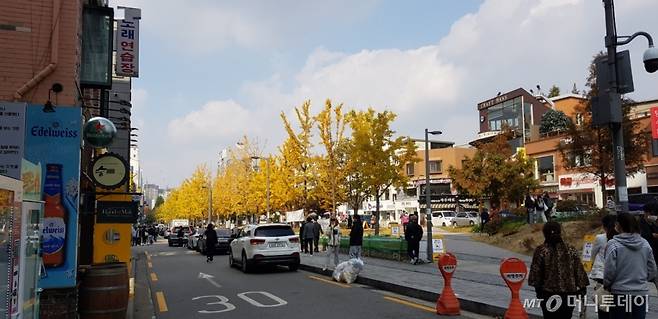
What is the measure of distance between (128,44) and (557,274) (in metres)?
13.3

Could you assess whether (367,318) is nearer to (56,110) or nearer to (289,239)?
(56,110)

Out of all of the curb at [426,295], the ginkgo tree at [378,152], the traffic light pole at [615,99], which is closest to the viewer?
the traffic light pole at [615,99]

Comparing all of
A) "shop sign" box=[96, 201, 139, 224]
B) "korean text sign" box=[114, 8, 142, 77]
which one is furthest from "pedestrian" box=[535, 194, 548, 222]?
"shop sign" box=[96, 201, 139, 224]

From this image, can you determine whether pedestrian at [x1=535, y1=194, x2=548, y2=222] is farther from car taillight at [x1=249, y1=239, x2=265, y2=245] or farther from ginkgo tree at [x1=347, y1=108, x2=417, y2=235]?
car taillight at [x1=249, y1=239, x2=265, y2=245]

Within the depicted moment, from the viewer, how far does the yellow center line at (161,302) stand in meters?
11.4

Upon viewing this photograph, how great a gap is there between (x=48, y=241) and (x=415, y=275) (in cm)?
979

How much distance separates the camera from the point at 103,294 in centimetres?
879

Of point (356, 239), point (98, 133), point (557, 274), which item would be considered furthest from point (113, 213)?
point (557, 274)

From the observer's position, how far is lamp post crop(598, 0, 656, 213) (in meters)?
8.84

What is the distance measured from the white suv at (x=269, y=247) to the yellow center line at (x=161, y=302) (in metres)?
4.28

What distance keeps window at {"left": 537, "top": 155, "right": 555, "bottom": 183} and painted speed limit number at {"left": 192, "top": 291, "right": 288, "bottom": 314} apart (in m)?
41.5

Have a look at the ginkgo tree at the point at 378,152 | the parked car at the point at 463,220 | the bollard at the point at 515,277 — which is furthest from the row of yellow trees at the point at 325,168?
the bollard at the point at 515,277

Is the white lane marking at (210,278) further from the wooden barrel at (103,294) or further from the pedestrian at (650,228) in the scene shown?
the pedestrian at (650,228)

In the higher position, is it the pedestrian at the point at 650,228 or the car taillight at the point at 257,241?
the pedestrian at the point at 650,228
